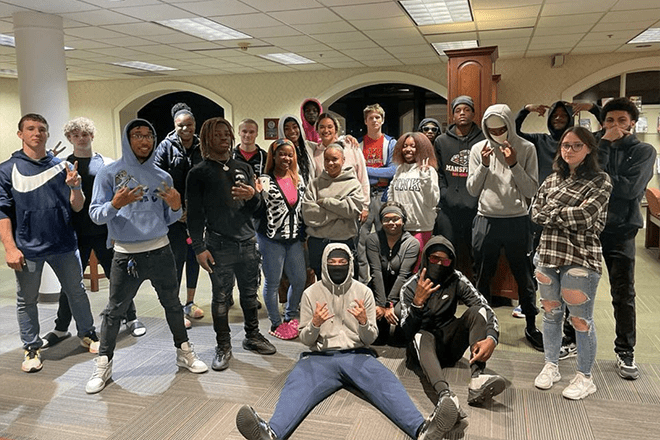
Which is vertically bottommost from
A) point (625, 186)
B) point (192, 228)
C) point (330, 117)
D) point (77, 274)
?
point (77, 274)

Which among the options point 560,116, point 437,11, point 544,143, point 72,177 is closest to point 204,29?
point 437,11

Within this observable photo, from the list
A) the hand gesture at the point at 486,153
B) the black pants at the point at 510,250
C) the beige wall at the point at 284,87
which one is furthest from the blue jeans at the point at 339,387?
the beige wall at the point at 284,87

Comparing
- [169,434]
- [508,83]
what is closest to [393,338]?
[169,434]

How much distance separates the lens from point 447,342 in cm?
314

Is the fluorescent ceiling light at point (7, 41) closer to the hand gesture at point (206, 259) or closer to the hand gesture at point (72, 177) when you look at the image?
the hand gesture at point (72, 177)

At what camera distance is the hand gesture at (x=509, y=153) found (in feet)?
10.9

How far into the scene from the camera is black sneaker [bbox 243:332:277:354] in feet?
11.5

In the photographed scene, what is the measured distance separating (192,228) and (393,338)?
1.48 meters

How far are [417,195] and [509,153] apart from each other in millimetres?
723

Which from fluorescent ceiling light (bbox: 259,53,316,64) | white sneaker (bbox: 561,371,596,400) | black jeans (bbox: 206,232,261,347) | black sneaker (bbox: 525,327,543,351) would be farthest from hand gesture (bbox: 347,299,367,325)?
fluorescent ceiling light (bbox: 259,53,316,64)

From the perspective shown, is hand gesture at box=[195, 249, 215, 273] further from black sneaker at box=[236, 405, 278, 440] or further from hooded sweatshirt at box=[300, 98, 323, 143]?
hooded sweatshirt at box=[300, 98, 323, 143]

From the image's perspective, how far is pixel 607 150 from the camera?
2979mm

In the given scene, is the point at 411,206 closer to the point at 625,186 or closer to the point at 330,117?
the point at 330,117

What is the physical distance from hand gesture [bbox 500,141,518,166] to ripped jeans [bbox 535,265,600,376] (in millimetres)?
778
